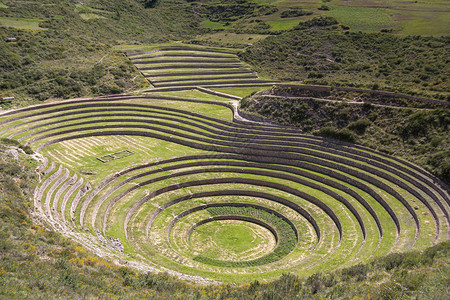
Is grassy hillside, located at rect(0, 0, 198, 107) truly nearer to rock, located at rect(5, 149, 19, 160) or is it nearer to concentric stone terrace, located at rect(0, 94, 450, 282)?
concentric stone terrace, located at rect(0, 94, 450, 282)

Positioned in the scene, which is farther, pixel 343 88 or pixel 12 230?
pixel 343 88

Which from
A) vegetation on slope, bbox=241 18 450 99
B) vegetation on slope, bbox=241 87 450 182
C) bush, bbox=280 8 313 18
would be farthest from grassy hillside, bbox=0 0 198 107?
bush, bbox=280 8 313 18

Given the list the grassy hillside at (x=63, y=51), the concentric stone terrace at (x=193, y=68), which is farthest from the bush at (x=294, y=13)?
the grassy hillside at (x=63, y=51)

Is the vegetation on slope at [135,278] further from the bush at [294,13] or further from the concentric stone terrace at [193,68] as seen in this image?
the bush at [294,13]

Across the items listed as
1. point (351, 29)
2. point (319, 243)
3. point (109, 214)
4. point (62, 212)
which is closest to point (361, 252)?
point (319, 243)

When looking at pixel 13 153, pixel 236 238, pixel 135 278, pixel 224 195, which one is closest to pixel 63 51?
pixel 13 153

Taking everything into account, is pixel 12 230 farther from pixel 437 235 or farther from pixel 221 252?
pixel 437 235

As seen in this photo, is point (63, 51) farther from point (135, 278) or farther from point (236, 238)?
point (135, 278)

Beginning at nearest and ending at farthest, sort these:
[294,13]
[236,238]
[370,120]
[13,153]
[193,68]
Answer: [236,238]
[13,153]
[370,120]
[193,68]
[294,13]
